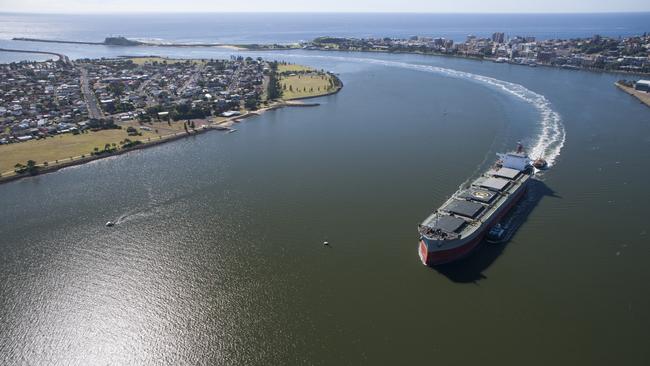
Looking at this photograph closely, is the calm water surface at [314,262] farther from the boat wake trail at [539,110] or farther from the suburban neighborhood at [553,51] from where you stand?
the suburban neighborhood at [553,51]

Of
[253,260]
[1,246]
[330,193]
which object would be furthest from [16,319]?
[330,193]

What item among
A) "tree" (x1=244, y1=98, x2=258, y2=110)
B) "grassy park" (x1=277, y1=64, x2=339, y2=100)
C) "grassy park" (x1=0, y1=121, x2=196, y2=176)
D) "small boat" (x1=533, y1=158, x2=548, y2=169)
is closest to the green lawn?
"grassy park" (x1=277, y1=64, x2=339, y2=100)

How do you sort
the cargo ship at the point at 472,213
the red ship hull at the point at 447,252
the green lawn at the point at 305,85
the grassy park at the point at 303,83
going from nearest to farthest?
the red ship hull at the point at 447,252
the cargo ship at the point at 472,213
the green lawn at the point at 305,85
the grassy park at the point at 303,83

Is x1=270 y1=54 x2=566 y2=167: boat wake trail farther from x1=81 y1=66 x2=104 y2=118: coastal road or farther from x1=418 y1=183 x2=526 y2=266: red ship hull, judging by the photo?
x1=81 y1=66 x2=104 y2=118: coastal road

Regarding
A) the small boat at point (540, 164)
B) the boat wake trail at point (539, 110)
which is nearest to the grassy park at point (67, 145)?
the small boat at point (540, 164)

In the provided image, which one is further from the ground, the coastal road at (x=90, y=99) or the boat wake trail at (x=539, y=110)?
the coastal road at (x=90, y=99)

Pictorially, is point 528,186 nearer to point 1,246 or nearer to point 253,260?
point 253,260
